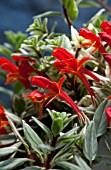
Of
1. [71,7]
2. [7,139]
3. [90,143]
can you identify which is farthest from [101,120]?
[71,7]

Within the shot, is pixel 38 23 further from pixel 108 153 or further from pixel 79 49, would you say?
pixel 108 153

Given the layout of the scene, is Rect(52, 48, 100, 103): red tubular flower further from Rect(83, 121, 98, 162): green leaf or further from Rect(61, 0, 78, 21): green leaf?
Rect(61, 0, 78, 21): green leaf

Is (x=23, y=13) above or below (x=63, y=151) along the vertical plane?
above

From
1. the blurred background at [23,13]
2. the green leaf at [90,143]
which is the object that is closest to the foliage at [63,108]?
the green leaf at [90,143]

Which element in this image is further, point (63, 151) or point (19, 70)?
point (19, 70)

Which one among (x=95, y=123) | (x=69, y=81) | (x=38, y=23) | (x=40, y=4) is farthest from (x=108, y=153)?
(x=40, y=4)

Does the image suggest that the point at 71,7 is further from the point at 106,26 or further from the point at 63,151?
the point at 63,151

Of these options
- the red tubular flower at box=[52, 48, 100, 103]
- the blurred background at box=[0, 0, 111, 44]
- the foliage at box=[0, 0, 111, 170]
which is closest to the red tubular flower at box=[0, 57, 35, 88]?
the foliage at box=[0, 0, 111, 170]

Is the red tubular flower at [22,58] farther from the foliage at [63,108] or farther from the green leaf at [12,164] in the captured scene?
the green leaf at [12,164]
